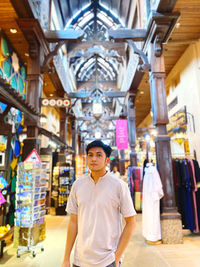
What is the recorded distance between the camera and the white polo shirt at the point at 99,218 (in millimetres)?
1341

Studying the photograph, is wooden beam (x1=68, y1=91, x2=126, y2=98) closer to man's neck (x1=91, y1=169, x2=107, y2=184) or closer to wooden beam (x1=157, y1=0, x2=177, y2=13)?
wooden beam (x1=157, y1=0, x2=177, y2=13)

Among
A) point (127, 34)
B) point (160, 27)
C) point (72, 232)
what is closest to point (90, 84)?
point (127, 34)

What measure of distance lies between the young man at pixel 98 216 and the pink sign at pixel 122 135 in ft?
26.3

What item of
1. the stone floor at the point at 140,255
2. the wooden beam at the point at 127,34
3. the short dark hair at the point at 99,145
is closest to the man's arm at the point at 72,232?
the short dark hair at the point at 99,145

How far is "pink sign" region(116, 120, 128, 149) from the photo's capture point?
9.56 meters

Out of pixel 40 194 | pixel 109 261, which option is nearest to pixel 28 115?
pixel 40 194

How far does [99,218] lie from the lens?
1.39 meters

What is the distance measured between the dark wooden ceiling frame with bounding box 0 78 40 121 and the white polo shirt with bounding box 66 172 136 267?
256 cm

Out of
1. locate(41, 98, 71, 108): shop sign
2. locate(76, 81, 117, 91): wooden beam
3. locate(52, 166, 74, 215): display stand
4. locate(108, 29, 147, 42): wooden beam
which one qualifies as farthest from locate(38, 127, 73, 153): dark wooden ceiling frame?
locate(76, 81, 117, 91): wooden beam

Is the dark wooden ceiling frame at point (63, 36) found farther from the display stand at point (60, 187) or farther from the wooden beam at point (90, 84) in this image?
the wooden beam at point (90, 84)

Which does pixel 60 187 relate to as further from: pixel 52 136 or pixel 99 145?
pixel 99 145

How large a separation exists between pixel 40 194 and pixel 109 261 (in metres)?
3.37

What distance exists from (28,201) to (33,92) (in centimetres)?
299

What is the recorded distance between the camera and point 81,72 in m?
16.8
